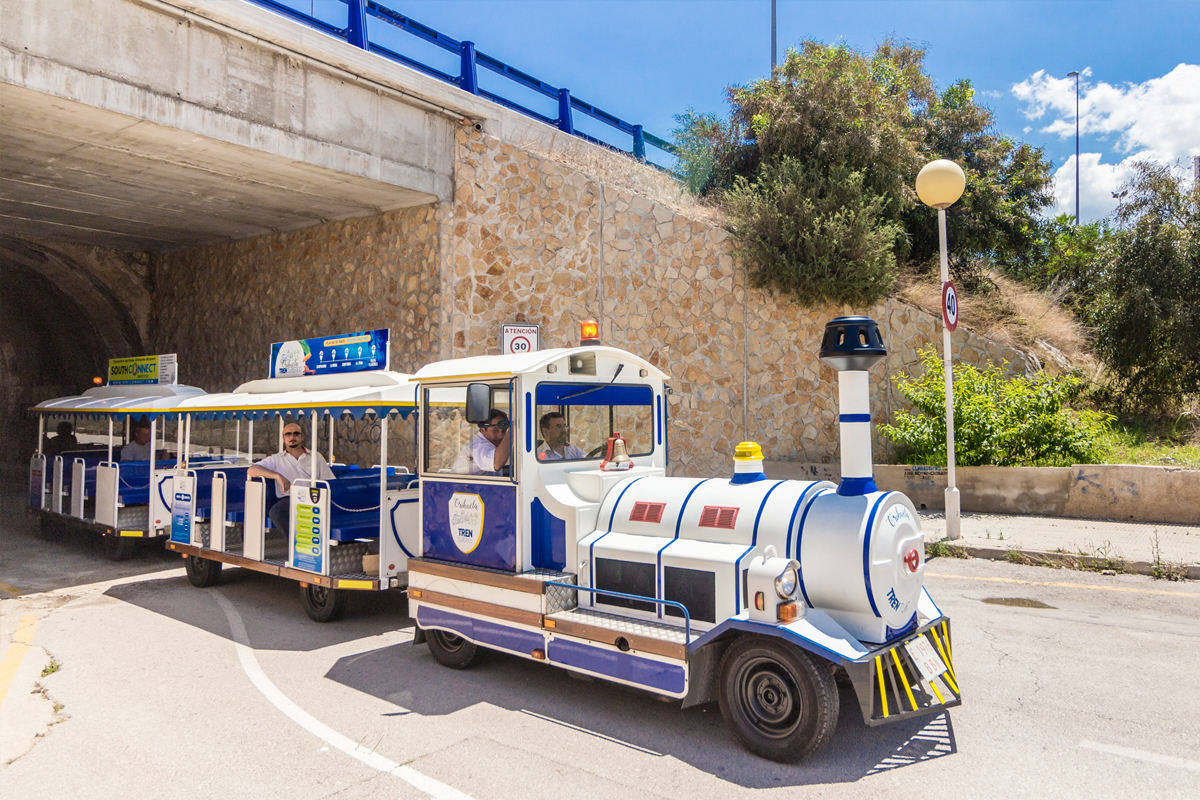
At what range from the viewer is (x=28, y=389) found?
24.1 metres

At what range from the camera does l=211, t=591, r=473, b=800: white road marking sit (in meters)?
3.98

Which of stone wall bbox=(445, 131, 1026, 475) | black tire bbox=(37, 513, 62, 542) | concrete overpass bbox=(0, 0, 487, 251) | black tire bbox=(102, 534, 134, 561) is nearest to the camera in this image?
concrete overpass bbox=(0, 0, 487, 251)

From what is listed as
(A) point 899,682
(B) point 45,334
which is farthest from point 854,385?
(B) point 45,334

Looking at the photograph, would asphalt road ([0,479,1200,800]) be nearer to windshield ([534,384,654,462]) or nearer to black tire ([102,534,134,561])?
windshield ([534,384,654,462])

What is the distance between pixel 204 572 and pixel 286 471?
2.16 metres

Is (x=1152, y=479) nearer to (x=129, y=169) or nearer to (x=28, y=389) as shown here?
(x=129, y=169)

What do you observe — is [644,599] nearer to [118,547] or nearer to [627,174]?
[118,547]

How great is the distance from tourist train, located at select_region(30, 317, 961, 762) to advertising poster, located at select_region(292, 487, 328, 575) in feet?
0.08

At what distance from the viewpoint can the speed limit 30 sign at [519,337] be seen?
1293 centimetres

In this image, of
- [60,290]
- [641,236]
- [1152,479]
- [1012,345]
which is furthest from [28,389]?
[1152,479]

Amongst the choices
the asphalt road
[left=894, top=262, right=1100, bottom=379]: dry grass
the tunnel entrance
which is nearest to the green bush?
[left=894, top=262, right=1100, bottom=379]: dry grass

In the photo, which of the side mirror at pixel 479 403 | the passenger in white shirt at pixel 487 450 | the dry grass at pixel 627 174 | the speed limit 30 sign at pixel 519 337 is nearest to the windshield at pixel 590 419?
the passenger in white shirt at pixel 487 450

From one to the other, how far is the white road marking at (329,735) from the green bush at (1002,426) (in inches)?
387

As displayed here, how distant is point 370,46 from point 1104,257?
13.3 m
